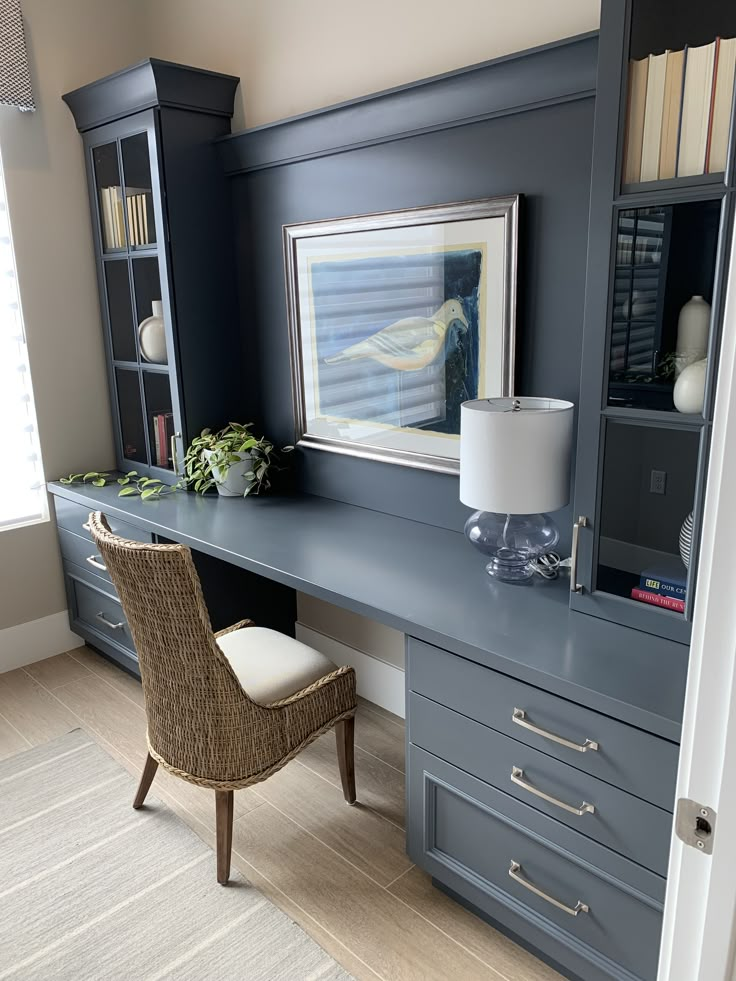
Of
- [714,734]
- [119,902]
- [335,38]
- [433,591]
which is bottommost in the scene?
[119,902]

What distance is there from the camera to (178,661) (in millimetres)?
1718

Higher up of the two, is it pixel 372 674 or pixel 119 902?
pixel 372 674

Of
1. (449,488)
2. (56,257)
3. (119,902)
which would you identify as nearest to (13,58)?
(56,257)

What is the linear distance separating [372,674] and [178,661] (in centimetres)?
108

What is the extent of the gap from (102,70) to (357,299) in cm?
158

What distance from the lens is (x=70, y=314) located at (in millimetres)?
2977

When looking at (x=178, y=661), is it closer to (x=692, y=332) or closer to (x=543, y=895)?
(x=543, y=895)

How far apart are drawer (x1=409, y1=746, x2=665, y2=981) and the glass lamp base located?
489 millimetres

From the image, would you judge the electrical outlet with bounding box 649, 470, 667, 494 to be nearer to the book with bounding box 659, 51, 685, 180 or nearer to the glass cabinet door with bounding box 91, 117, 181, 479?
the book with bounding box 659, 51, 685, 180

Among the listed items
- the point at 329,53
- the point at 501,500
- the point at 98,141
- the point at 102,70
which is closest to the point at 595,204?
the point at 501,500

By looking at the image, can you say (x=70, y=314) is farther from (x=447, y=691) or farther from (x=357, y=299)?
(x=447, y=691)

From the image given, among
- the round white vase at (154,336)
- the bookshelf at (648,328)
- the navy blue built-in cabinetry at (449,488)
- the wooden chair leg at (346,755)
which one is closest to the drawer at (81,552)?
the navy blue built-in cabinetry at (449,488)

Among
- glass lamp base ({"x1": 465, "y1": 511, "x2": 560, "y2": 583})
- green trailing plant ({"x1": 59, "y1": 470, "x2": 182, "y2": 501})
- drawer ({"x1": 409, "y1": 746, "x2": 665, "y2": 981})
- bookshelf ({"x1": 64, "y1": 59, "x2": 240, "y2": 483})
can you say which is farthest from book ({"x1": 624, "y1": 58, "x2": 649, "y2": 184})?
green trailing plant ({"x1": 59, "y1": 470, "x2": 182, "y2": 501})

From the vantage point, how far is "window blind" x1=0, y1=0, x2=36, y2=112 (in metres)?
2.62
